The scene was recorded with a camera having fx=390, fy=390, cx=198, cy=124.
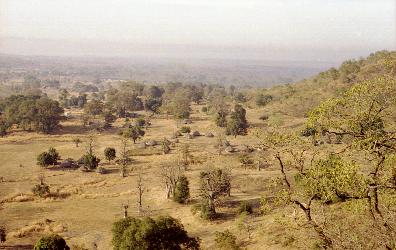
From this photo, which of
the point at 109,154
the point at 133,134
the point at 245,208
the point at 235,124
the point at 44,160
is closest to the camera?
the point at 245,208

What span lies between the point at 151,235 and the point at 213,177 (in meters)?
17.0

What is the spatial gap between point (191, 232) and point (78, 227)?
38.1ft

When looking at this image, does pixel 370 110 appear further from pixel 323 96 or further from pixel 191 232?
pixel 323 96

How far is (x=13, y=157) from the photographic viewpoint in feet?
223

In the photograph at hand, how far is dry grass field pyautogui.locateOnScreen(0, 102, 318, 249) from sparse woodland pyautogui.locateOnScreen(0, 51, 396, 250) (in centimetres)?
19

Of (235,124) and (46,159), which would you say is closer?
(46,159)

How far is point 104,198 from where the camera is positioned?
47875mm

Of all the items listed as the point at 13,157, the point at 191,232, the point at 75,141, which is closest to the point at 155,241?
the point at 191,232

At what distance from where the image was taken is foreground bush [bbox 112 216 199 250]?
2616 centimetres

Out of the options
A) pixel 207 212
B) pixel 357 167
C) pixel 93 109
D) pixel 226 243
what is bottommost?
pixel 93 109

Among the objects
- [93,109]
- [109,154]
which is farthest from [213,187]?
[93,109]

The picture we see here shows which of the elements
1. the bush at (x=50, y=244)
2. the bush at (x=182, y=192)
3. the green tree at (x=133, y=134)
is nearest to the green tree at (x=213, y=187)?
the bush at (x=182, y=192)

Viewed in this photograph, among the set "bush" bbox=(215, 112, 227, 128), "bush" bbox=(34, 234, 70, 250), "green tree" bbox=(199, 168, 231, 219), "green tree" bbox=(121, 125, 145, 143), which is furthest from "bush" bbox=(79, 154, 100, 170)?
"bush" bbox=(215, 112, 227, 128)

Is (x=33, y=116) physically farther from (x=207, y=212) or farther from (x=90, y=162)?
(x=207, y=212)
